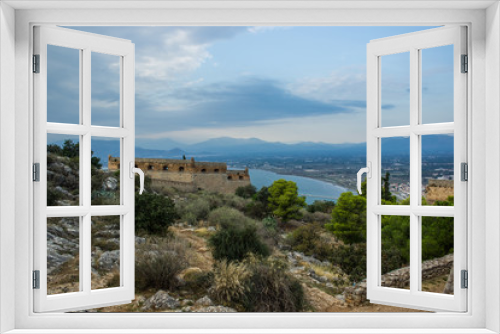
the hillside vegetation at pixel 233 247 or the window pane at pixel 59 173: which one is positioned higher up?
the window pane at pixel 59 173

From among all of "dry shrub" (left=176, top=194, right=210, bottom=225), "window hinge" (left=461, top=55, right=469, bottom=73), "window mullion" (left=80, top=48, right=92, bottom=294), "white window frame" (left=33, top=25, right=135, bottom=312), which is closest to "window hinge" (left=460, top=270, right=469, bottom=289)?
"window hinge" (left=461, top=55, right=469, bottom=73)

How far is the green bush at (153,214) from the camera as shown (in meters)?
5.85

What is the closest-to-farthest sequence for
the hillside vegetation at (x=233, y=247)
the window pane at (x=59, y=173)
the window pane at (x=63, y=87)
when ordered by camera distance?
1. the window pane at (x=63, y=87)
2. the window pane at (x=59, y=173)
3. the hillside vegetation at (x=233, y=247)

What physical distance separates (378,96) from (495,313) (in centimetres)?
125

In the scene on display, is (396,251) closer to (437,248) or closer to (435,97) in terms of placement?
(437,248)

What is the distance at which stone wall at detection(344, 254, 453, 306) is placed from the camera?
3914 mm

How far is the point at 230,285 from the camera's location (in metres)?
4.60

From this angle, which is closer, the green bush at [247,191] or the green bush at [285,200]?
the green bush at [285,200]

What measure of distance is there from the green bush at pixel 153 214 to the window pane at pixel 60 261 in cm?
188

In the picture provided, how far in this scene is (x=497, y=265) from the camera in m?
1.76

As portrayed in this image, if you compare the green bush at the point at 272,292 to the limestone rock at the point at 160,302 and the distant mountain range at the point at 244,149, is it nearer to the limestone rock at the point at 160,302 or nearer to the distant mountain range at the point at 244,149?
the limestone rock at the point at 160,302

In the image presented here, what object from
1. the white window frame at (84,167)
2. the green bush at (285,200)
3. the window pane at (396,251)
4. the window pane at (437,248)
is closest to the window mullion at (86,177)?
the white window frame at (84,167)

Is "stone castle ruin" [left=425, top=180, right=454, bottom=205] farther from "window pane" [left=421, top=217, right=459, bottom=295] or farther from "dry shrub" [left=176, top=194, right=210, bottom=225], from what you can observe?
"dry shrub" [left=176, top=194, right=210, bottom=225]

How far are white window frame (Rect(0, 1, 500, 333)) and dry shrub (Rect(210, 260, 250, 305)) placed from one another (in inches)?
101
